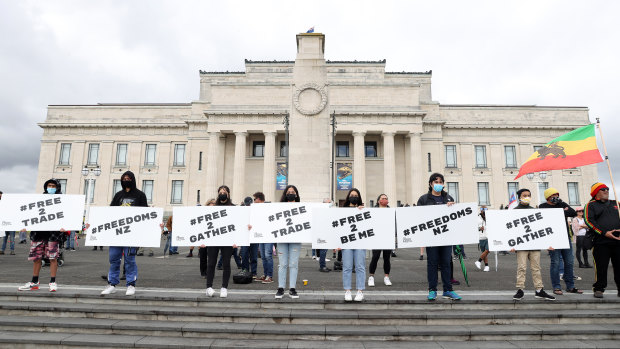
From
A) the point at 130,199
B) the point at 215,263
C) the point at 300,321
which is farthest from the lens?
the point at 130,199

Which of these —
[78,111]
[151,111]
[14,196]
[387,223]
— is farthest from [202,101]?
[387,223]

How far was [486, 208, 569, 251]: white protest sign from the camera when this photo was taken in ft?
22.4

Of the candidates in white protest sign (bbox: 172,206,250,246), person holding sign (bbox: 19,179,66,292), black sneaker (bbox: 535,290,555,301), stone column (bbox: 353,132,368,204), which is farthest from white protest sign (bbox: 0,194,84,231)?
stone column (bbox: 353,132,368,204)

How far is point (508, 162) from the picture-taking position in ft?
150

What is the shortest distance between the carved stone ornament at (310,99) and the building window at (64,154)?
152ft

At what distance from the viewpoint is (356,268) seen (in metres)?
6.39

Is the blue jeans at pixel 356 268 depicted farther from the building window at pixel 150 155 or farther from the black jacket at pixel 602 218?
the building window at pixel 150 155

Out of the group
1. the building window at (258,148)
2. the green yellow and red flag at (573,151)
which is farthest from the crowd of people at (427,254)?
the building window at (258,148)

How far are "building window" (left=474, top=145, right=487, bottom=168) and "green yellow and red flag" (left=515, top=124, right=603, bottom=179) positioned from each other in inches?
1502

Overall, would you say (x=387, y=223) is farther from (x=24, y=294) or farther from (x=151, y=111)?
(x=151, y=111)

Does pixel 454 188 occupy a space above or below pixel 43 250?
above

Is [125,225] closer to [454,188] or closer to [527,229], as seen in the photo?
[527,229]

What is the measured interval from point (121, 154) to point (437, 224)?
161 ft

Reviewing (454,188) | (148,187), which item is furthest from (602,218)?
(148,187)
